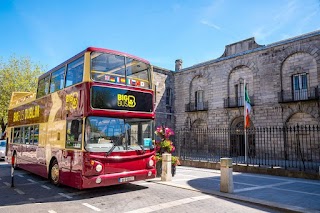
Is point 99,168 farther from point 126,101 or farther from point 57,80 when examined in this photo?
point 57,80

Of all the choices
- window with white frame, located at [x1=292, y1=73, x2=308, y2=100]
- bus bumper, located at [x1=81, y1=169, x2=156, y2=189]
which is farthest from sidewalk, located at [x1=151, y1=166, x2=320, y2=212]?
window with white frame, located at [x1=292, y1=73, x2=308, y2=100]

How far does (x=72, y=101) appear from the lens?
318 inches

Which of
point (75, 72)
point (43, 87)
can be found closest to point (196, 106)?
point (43, 87)

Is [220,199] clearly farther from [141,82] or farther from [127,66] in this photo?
[127,66]

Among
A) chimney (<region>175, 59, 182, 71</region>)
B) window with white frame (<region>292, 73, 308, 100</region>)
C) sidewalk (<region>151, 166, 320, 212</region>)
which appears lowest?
sidewalk (<region>151, 166, 320, 212</region>)

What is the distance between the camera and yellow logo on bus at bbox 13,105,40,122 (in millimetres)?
10959

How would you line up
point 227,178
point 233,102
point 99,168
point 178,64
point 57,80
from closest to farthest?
point 99,168
point 227,178
point 57,80
point 233,102
point 178,64

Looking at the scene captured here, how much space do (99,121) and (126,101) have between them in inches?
46.2

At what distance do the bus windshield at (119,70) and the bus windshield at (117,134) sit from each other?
1.28 meters

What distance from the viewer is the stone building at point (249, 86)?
19.9 metres

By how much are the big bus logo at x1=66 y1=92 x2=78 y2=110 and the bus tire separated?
2.29 meters

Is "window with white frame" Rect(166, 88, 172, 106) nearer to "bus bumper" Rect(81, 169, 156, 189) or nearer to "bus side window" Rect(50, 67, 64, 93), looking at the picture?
"bus side window" Rect(50, 67, 64, 93)

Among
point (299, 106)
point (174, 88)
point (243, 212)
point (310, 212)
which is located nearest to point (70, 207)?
point (243, 212)

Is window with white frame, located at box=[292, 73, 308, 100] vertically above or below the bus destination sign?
above
